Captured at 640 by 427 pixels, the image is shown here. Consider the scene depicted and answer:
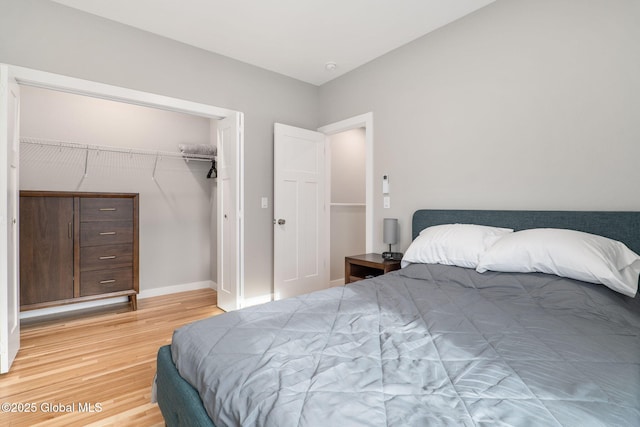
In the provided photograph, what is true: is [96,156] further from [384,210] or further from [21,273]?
[384,210]

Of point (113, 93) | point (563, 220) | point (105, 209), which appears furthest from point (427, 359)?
point (105, 209)

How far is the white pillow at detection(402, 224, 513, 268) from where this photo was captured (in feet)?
6.39

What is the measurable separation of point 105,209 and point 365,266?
263 cm

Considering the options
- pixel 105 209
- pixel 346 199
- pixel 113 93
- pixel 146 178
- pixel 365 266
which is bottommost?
pixel 365 266

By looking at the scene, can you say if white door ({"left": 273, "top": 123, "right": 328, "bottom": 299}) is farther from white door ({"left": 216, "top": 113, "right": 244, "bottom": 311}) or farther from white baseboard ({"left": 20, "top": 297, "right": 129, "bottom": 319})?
white baseboard ({"left": 20, "top": 297, "right": 129, "bottom": 319})

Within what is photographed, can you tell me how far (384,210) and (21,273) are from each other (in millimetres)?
3343

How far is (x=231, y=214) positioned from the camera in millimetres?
3217

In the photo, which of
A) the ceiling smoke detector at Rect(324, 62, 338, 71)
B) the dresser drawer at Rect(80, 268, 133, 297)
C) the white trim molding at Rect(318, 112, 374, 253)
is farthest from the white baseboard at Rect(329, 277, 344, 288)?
the ceiling smoke detector at Rect(324, 62, 338, 71)

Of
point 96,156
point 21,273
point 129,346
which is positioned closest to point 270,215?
point 129,346

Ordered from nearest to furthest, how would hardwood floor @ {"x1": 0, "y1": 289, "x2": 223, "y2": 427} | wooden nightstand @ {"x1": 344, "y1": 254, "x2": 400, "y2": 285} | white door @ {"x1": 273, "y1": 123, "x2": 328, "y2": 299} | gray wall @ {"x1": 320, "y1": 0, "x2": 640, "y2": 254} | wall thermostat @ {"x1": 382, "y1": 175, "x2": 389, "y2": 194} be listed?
hardwood floor @ {"x1": 0, "y1": 289, "x2": 223, "y2": 427}, gray wall @ {"x1": 320, "y1": 0, "x2": 640, "y2": 254}, wooden nightstand @ {"x1": 344, "y1": 254, "x2": 400, "y2": 285}, wall thermostat @ {"x1": 382, "y1": 175, "x2": 389, "y2": 194}, white door @ {"x1": 273, "y1": 123, "x2": 328, "y2": 299}

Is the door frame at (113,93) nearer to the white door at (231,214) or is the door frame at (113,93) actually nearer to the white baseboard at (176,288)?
the white door at (231,214)

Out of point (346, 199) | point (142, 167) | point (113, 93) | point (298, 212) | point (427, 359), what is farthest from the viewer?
point (346, 199)

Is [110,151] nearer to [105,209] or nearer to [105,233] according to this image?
[105,209]

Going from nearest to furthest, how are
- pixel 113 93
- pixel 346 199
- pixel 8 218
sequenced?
1. pixel 8 218
2. pixel 113 93
3. pixel 346 199
